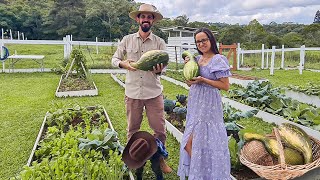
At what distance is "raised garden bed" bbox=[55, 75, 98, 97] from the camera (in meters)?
8.51

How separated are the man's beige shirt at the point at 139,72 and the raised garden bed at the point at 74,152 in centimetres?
74

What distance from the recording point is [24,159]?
4.27m

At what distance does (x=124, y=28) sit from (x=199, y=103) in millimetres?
31154

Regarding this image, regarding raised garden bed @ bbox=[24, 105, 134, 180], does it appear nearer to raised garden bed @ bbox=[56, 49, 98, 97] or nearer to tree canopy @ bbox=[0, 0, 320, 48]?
raised garden bed @ bbox=[56, 49, 98, 97]

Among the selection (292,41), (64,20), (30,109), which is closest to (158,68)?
→ (30,109)

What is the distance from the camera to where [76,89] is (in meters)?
8.86

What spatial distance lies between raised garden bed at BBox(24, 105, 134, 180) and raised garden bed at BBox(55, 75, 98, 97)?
2762mm

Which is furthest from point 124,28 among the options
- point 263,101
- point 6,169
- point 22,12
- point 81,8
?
point 6,169

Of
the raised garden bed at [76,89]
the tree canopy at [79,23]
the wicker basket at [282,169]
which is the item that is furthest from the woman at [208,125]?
the tree canopy at [79,23]

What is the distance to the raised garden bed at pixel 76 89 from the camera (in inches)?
335

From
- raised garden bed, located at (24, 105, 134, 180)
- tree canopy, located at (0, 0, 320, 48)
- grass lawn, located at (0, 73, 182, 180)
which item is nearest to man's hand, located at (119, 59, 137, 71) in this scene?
raised garden bed, located at (24, 105, 134, 180)

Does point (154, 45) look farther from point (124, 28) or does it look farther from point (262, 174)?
point (124, 28)

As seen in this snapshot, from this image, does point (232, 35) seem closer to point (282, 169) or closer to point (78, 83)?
point (78, 83)

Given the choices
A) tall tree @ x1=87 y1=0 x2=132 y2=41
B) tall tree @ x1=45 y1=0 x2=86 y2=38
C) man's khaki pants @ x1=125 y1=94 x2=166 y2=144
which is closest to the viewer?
man's khaki pants @ x1=125 y1=94 x2=166 y2=144
